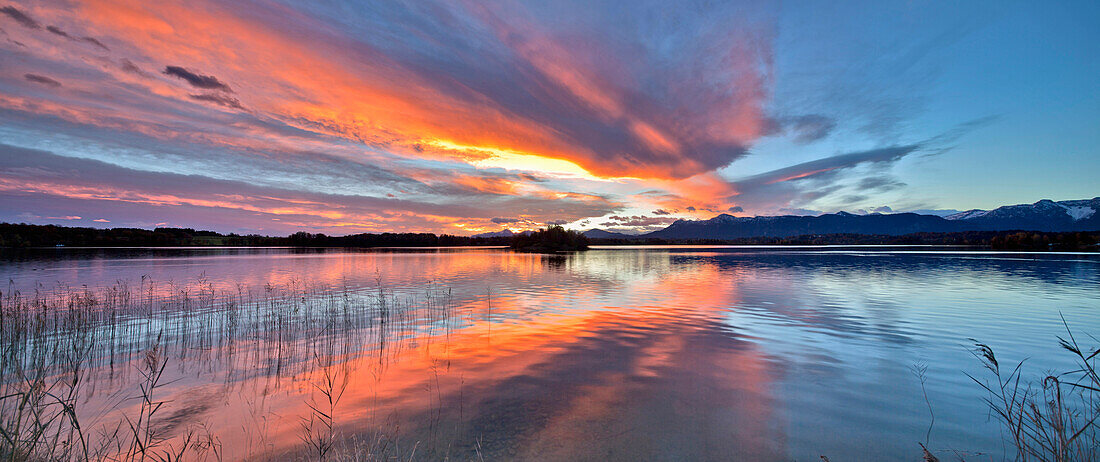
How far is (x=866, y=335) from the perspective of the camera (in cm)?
1369

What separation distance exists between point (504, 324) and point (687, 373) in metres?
7.92

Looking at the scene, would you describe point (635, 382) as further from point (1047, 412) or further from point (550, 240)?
point (550, 240)

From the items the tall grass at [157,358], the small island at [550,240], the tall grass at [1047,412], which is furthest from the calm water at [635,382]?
the small island at [550,240]

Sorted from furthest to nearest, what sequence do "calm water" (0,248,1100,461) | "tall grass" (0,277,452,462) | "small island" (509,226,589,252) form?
1. "small island" (509,226,589,252)
2. "calm water" (0,248,1100,461)
3. "tall grass" (0,277,452,462)

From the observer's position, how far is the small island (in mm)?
127125

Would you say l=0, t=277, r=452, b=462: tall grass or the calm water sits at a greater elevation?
l=0, t=277, r=452, b=462: tall grass

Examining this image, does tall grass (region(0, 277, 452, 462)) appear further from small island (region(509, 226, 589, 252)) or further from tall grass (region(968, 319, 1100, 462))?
small island (region(509, 226, 589, 252))

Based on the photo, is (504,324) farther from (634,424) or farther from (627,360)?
(634,424)

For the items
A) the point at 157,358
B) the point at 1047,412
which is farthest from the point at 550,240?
the point at 1047,412

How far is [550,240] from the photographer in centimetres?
12762

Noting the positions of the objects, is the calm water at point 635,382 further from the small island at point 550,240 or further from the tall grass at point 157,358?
the small island at point 550,240

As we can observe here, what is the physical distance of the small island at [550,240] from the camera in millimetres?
127125

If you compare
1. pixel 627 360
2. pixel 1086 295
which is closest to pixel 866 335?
pixel 627 360

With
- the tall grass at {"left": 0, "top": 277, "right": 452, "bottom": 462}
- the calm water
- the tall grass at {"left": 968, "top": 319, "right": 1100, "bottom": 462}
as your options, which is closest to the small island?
the tall grass at {"left": 0, "top": 277, "right": 452, "bottom": 462}
